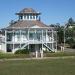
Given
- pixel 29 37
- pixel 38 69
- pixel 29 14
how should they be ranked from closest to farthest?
1. pixel 38 69
2. pixel 29 37
3. pixel 29 14

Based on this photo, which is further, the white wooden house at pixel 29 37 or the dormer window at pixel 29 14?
the dormer window at pixel 29 14

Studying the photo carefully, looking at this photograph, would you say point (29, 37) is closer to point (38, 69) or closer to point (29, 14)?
point (29, 14)

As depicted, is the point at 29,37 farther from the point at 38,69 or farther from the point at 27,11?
the point at 38,69

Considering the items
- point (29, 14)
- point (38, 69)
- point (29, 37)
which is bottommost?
point (38, 69)

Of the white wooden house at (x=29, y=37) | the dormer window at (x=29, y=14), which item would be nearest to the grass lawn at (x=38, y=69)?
the white wooden house at (x=29, y=37)

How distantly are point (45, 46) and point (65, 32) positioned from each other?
44.9 meters

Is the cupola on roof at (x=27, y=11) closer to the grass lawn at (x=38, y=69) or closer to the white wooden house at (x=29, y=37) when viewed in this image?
the white wooden house at (x=29, y=37)

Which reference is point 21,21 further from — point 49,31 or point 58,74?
point 58,74

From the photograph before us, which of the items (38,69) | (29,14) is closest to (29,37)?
(29,14)

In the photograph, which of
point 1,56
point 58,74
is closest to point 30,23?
point 1,56

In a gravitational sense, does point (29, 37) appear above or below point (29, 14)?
below

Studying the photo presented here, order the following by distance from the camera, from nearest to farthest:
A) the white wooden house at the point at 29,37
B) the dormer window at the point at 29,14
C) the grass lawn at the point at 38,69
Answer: the grass lawn at the point at 38,69 < the white wooden house at the point at 29,37 < the dormer window at the point at 29,14

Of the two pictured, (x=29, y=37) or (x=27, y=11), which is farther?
(x=27, y=11)

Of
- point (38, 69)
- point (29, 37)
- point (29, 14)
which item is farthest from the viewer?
point (29, 14)
